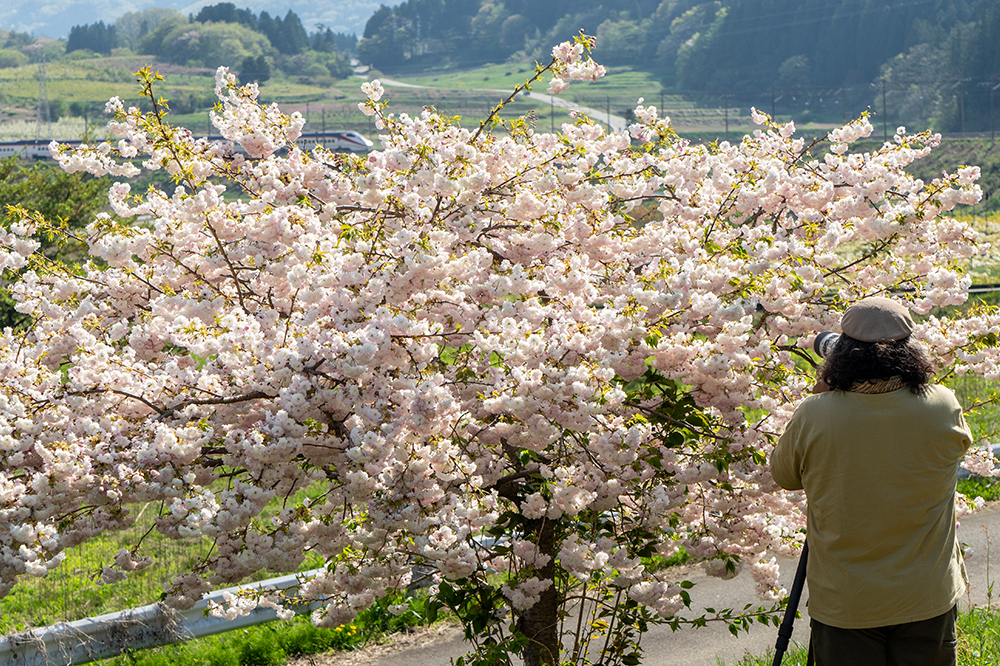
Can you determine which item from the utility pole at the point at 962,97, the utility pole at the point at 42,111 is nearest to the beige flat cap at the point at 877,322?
the utility pole at the point at 962,97

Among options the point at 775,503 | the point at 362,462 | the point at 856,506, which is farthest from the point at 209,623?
the point at 856,506

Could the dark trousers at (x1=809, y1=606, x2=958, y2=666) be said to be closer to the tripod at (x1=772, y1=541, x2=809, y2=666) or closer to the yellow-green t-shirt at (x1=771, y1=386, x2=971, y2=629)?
the yellow-green t-shirt at (x1=771, y1=386, x2=971, y2=629)

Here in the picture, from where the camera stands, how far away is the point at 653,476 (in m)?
4.07

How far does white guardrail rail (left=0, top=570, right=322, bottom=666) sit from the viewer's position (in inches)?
211

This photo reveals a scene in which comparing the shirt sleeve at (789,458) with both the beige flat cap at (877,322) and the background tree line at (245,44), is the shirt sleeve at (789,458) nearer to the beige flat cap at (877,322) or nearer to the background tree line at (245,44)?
the beige flat cap at (877,322)

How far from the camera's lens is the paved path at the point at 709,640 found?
5.77 meters

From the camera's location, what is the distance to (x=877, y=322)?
2.86 meters

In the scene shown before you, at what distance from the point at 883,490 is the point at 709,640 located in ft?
11.7

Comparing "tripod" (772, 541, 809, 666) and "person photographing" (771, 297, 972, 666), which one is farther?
"tripod" (772, 541, 809, 666)

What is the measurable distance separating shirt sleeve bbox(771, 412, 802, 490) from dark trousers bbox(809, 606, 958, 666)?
0.48 m

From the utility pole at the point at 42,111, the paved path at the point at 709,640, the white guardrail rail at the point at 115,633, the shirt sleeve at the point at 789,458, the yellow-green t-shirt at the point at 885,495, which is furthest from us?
the utility pole at the point at 42,111

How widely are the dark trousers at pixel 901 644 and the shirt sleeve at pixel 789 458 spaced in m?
0.48

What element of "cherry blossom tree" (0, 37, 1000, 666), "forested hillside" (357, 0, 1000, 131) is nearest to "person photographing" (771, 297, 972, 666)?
"cherry blossom tree" (0, 37, 1000, 666)

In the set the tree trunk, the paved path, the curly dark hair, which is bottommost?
the paved path
